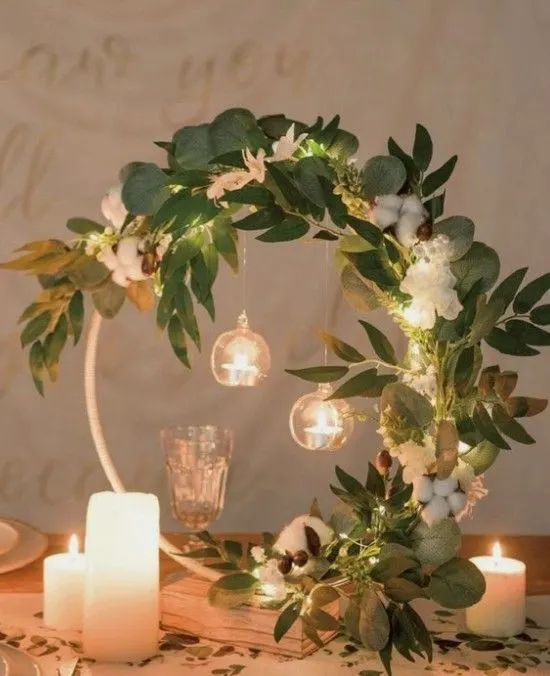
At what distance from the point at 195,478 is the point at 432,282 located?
1.77 ft

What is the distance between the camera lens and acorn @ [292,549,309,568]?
4.10ft

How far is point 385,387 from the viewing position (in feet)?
3.86

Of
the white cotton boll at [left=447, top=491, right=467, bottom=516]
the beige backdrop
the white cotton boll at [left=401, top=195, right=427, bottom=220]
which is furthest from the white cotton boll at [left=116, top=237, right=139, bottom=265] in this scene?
the beige backdrop

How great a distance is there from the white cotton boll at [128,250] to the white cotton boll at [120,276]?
0.04ft

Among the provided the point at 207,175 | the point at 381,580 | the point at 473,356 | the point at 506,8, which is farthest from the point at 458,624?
the point at 506,8

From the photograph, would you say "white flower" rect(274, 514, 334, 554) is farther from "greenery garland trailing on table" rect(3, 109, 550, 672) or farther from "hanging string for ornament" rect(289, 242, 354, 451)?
"hanging string for ornament" rect(289, 242, 354, 451)

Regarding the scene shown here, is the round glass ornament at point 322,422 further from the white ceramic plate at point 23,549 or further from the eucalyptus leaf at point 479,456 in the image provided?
the white ceramic plate at point 23,549

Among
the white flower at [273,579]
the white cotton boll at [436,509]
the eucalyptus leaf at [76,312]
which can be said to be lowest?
the white flower at [273,579]

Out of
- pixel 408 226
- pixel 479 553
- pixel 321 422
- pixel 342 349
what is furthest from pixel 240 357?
pixel 479 553

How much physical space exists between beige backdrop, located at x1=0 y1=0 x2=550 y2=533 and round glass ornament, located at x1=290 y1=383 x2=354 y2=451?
602mm

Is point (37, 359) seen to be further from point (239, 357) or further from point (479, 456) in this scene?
point (479, 456)

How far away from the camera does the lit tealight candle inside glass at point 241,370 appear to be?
4.90ft

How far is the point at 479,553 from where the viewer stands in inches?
72.2

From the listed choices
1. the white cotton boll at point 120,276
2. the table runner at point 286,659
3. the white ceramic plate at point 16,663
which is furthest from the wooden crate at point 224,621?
the white cotton boll at point 120,276
